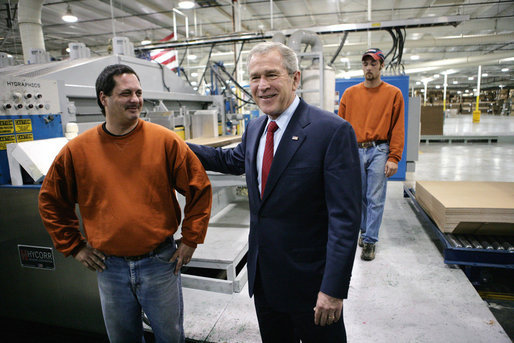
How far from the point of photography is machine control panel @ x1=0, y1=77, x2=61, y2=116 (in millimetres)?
1975

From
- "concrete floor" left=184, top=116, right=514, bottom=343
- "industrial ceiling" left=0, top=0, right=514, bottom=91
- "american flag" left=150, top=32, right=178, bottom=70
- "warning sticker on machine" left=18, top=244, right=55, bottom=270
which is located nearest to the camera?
"concrete floor" left=184, top=116, right=514, bottom=343

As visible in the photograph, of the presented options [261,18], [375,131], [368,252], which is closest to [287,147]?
[375,131]

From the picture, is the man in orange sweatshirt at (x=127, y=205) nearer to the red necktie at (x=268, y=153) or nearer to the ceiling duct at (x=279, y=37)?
the red necktie at (x=268, y=153)

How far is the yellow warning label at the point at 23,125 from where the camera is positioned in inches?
81.2

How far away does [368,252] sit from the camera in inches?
110

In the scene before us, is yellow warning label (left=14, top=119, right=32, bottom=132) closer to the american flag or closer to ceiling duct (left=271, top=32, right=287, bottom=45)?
ceiling duct (left=271, top=32, right=287, bottom=45)

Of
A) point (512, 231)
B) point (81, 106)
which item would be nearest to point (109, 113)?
point (81, 106)

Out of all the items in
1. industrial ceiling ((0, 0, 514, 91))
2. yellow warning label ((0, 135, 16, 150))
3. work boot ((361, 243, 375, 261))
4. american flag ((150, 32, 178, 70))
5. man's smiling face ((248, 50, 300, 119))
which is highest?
industrial ceiling ((0, 0, 514, 91))

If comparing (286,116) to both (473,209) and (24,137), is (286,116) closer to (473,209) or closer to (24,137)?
(24,137)

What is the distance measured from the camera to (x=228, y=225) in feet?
11.4

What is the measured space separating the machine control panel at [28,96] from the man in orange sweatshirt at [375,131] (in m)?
2.37

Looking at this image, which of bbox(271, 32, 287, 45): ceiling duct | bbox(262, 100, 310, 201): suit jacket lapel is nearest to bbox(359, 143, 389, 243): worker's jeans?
bbox(262, 100, 310, 201): suit jacket lapel

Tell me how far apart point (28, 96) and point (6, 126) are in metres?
0.24

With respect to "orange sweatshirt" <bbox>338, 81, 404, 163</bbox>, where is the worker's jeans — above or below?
below
